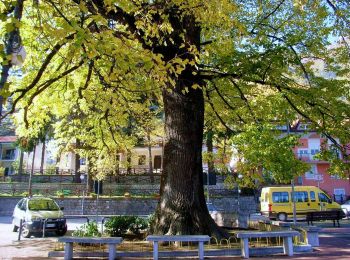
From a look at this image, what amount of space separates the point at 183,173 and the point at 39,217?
329 inches

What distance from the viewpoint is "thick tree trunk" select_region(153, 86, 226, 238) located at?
10.4 metres

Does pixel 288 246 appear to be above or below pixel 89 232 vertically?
below

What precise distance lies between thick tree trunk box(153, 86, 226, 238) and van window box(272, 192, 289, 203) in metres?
17.7

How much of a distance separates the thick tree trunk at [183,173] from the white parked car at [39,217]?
7.05 m

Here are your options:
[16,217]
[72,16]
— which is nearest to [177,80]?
[72,16]

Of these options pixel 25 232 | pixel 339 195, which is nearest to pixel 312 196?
pixel 25 232

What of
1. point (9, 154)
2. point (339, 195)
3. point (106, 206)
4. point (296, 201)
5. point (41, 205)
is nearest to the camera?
point (41, 205)

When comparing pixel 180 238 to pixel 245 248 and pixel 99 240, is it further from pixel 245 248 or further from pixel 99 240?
pixel 99 240

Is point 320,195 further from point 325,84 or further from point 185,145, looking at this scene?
point 185,145

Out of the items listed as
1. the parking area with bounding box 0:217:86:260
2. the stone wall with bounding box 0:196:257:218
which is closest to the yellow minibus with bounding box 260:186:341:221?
the stone wall with bounding box 0:196:257:218

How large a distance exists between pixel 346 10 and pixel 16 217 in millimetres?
15841

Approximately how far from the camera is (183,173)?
35.2ft

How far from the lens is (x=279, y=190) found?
2764 cm

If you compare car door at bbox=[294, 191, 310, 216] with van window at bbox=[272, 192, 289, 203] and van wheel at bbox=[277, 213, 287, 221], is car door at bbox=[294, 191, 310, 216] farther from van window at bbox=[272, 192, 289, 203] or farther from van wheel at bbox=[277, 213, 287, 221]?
van wheel at bbox=[277, 213, 287, 221]
